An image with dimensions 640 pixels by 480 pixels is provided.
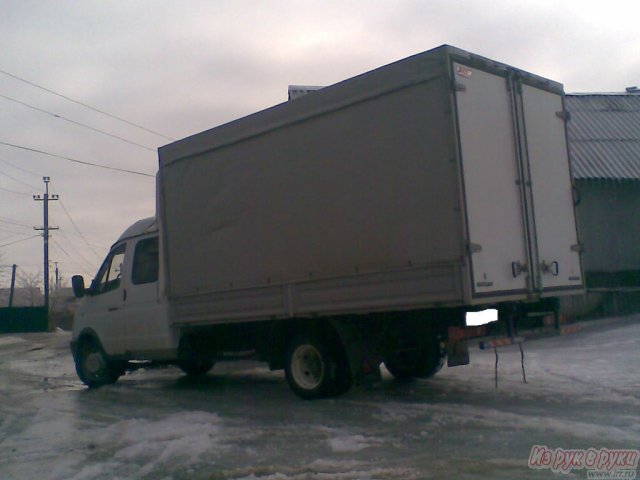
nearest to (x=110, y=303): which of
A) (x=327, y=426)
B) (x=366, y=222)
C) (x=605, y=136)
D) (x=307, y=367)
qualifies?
(x=307, y=367)

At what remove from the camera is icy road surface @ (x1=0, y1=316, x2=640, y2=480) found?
6.12 metres

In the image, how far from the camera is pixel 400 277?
8008 mm

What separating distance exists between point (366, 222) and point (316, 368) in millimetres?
2055

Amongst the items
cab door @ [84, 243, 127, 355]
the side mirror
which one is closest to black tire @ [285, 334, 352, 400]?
Answer: cab door @ [84, 243, 127, 355]

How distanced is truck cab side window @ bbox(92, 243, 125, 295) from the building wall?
14200 millimetres

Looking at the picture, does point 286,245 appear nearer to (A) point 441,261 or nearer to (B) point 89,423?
(A) point 441,261

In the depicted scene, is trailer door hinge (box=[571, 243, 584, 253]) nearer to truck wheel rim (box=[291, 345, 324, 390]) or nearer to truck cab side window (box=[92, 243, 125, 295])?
truck wheel rim (box=[291, 345, 324, 390])

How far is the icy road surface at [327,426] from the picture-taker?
612cm

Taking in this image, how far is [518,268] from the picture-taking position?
811 cm

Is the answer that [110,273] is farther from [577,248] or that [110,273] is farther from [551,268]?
[577,248]

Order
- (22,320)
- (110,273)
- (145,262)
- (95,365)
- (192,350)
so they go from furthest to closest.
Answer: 1. (22,320)
2. (95,365)
3. (110,273)
4. (145,262)
5. (192,350)

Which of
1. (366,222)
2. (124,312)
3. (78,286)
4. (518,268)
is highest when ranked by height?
(366,222)

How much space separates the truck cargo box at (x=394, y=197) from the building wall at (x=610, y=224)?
1323cm

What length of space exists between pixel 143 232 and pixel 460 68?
578 cm
